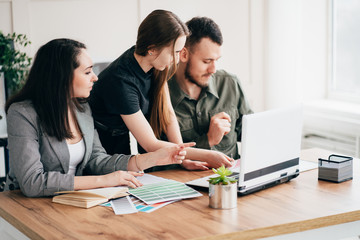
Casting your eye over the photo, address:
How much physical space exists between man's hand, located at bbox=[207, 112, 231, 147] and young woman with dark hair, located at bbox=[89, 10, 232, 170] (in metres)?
0.15

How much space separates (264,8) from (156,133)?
2.32 m

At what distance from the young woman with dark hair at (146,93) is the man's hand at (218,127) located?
15 cm

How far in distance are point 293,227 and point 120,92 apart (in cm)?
96

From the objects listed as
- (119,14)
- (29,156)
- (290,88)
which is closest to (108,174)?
(29,156)

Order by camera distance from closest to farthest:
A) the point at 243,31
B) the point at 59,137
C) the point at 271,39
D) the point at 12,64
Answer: the point at 59,137 < the point at 12,64 < the point at 271,39 < the point at 243,31

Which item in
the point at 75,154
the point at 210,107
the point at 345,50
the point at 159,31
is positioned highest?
the point at 159,31

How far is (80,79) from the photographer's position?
2197mm

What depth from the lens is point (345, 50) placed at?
Result: 4.28 meters

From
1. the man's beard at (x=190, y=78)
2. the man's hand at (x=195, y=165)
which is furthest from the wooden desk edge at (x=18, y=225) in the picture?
the man's beard at (x=190, y=78)

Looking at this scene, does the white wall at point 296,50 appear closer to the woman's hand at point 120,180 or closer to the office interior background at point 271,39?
the office interior background at point 271,39

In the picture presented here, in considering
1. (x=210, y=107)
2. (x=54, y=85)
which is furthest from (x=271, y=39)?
(x=54, y=85)

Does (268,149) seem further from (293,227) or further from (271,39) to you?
(271,39)

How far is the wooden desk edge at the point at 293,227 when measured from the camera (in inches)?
64.6

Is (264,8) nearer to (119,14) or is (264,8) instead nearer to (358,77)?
(358,77)
